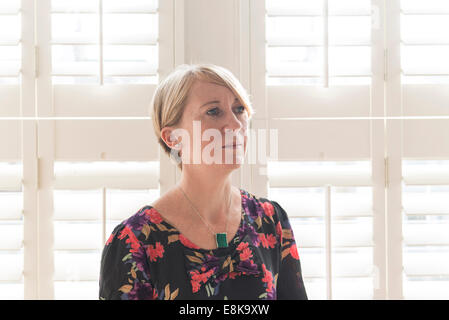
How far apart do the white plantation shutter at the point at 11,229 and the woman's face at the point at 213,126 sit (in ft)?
1.93

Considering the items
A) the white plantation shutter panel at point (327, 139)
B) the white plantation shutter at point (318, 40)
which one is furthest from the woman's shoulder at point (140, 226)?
the white plantation shutter at point (318, 40)

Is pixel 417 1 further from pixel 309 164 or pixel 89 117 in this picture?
pixel 89 117

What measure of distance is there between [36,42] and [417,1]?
3.71ft

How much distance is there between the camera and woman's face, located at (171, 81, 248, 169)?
88 centimetres

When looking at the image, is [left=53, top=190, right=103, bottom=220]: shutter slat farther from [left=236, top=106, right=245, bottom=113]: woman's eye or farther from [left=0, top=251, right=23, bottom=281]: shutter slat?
[left=236, top=106, right=245, bottom=113]: woman's eye

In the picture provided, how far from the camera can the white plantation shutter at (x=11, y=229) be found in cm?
114

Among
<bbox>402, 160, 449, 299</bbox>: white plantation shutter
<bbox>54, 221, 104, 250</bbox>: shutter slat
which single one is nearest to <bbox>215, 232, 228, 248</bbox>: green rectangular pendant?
<bbox>54, 221, 104, 250</bbox>: shutter slat

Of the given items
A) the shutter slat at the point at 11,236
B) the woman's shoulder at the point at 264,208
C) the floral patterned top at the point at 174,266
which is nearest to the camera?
the floral patterned top at the point at 174,266

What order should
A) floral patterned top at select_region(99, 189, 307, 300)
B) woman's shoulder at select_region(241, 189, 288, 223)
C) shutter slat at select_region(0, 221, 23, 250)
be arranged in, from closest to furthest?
floral patterned top at select_region(99, 189, 307, 300) < woman's shoulder at select_region(241, 189, 288, 223) < shutter slat at select_region(0, 221, 23, 250)

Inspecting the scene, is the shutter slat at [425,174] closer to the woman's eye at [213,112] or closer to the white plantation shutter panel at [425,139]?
the white plantation shutter panel at [425,139]

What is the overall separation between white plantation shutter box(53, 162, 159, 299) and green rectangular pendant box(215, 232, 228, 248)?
33 centimetres

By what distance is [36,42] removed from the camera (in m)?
1.16

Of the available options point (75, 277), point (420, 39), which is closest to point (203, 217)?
point (75, 277)

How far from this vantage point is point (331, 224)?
1170 mm
